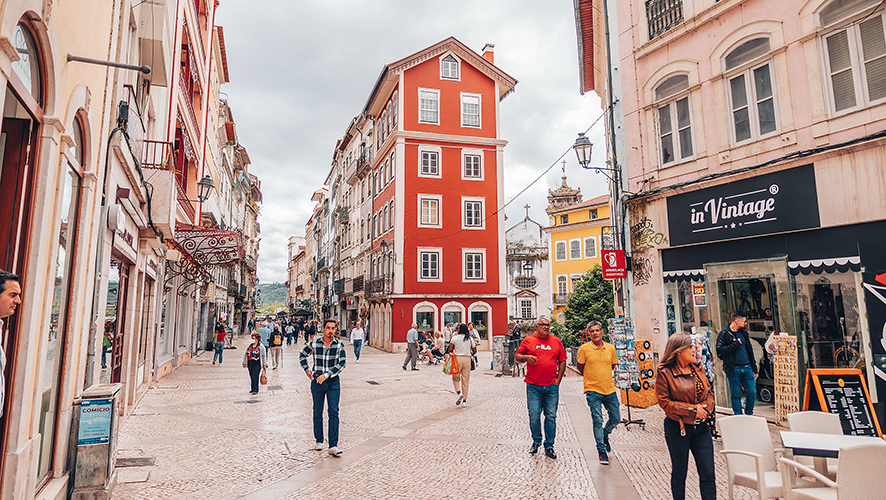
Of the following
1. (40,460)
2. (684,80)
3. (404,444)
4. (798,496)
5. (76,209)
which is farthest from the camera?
(684,80)

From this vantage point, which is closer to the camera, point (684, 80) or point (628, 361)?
point (628, 361)

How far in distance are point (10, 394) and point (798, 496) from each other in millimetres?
6152

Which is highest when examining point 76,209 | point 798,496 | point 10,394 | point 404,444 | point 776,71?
point 776,71

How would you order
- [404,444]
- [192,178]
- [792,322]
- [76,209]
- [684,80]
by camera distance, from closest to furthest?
[76,209], [404,444], [792,322], [684,80], [192,178]

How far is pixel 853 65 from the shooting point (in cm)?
861

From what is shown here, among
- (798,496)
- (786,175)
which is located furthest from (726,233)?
(798,496)

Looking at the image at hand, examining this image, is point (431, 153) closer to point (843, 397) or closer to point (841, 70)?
point (841, 70)

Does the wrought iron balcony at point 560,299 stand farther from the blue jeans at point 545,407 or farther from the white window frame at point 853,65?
the blue jeans at point 545,407

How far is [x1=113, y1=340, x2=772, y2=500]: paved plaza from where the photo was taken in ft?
19.0

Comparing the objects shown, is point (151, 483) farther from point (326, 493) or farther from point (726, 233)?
point (726, 233)

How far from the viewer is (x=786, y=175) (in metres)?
9.19

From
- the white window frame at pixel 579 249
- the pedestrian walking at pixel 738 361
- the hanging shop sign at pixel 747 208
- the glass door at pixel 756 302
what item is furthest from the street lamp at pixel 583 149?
the white window frame at pixel 579 249

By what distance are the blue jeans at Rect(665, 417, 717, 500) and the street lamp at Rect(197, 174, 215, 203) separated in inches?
664

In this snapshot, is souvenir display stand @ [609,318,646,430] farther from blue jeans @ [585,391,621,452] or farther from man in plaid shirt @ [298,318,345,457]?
man in plaid shirt @ [298,318,345,457]
